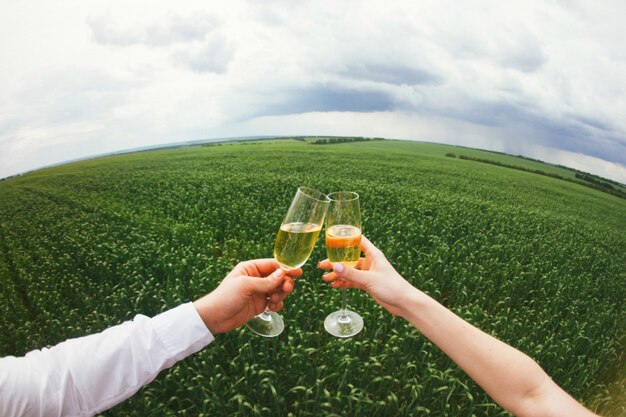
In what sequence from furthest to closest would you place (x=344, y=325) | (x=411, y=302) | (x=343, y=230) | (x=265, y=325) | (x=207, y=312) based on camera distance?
(x=344, y=325)
(x=265, y=325)
(x=343, y=230)
(x=207, y=312)
(x=411, y=302)

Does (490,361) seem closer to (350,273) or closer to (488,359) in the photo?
(488,359)

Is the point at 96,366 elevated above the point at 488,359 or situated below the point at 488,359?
below

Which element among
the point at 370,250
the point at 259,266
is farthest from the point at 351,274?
the point at 259,266

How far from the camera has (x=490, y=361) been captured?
1.43 metres

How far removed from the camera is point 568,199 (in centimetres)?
816

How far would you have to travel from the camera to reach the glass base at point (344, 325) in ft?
9.23

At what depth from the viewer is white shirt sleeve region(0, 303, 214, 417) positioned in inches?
56.6

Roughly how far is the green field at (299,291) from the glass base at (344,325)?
327 mm

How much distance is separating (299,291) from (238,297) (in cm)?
240

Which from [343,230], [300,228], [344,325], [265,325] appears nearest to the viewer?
[300,228]

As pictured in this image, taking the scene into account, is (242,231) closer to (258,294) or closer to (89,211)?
(89,211)

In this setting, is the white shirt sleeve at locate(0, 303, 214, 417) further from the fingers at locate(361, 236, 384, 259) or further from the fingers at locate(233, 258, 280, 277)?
the fingers at locate(361, 236, 384, 259)

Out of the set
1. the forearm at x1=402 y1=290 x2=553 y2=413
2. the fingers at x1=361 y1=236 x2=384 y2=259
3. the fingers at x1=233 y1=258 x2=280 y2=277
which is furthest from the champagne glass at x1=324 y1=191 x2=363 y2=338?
the forearm at x1=402 y1=290 x2=553 y2=413

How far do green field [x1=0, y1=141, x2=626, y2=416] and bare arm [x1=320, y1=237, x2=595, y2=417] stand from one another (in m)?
1.28
